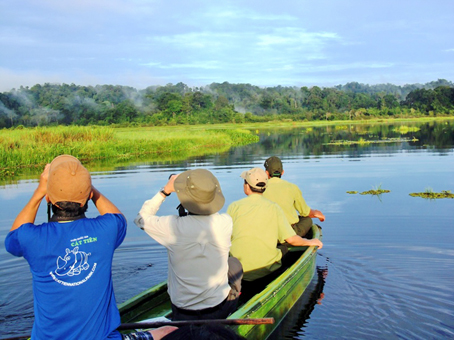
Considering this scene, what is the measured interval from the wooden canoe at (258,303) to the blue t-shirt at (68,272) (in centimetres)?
140

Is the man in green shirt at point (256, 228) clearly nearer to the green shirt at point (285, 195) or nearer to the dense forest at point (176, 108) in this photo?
the green shirt at point (285, 195)

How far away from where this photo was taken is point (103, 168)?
850 inches

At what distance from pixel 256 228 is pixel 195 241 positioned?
1.52 m

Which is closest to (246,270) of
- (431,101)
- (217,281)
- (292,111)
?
(217,281)

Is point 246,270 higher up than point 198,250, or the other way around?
point 198,250

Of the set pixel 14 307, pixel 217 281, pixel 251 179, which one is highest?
pixel 251 179

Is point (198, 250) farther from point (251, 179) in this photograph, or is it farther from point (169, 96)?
point (169, 96)

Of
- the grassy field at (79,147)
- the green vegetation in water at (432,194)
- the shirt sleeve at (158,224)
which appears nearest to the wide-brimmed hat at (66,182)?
the shirt sleeve at (158,224)

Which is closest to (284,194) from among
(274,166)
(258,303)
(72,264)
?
(274,166)

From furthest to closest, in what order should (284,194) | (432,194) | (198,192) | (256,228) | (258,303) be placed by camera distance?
(432,194) < (284,194) < (256,228) < (258,303) < (198,192)

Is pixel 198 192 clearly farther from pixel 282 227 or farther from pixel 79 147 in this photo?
pixel 79 147

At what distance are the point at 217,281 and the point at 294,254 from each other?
3.25 metres

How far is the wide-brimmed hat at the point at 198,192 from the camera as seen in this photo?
3783 millimetres

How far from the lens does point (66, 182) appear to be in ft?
9.84
